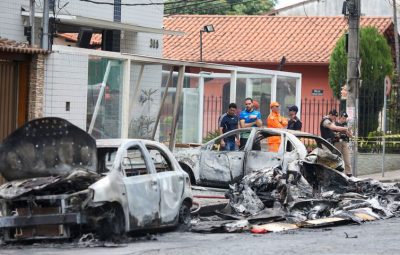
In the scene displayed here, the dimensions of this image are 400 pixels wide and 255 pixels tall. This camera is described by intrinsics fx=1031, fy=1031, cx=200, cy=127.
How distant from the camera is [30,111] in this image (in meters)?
18.2

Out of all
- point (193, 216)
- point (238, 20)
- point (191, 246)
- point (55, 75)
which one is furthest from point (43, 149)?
point (238, 20)

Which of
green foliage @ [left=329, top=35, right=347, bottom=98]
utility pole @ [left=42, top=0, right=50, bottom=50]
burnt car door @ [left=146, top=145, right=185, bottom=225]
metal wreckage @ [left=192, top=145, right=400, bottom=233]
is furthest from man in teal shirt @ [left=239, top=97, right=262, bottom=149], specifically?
green foliage @ [left=329, top=35, right=347, bottom=98]

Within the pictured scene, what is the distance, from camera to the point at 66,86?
1941 cm

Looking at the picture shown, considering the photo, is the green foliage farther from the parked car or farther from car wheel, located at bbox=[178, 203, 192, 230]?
car wheel, located at bbox=[178, 203, 192, 230]

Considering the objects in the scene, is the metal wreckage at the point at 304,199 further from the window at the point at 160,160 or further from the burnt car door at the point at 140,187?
the burnt car door at the point at 140,187

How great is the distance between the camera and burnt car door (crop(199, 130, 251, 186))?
19484 millimetres

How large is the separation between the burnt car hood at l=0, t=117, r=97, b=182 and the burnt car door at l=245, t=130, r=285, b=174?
5.96 m

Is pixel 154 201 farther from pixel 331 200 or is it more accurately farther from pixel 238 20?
pixel 238 20

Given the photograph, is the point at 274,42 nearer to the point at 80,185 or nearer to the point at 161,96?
the point at 161,96

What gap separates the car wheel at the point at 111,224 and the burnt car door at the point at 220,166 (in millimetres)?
6367

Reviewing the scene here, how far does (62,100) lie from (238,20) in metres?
30.2

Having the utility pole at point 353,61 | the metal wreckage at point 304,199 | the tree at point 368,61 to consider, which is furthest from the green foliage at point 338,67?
the metal wreckage at point 304,199

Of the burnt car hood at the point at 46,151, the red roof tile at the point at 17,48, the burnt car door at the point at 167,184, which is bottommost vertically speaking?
the burnt car door at the point at 167,184

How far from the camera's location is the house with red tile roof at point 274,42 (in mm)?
42875
